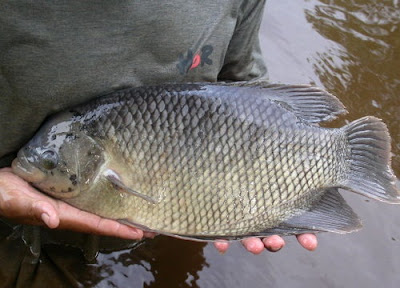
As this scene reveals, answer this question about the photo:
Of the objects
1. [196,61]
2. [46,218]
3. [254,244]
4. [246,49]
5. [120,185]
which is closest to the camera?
[46,218]

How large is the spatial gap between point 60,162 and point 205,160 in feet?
1.62

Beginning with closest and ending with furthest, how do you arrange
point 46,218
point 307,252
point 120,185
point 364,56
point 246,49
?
point 46,218 < point 120,185 < point 246,49 < point 307,252 < point 364,56

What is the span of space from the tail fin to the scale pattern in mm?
146

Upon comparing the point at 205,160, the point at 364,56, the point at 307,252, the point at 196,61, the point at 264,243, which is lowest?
the point at 307,252

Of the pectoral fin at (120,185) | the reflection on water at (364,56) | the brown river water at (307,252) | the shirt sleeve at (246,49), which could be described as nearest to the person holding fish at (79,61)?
the pectoral fin at (120,185)

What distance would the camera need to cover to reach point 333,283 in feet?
8.47

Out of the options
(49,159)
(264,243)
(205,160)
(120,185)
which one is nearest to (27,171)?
(49,159)

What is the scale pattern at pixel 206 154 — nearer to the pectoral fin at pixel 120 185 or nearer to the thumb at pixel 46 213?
the pectoral fin at pixel 120 185

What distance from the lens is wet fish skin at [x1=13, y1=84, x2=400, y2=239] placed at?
6.26ft

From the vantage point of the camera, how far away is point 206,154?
1947 millimetres

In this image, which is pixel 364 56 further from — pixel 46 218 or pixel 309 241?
pixel 46 218

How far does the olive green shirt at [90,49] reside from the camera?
179 cm

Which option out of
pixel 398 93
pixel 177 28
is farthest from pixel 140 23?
pixel 398 93

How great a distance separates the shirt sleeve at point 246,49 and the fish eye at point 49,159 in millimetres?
980
